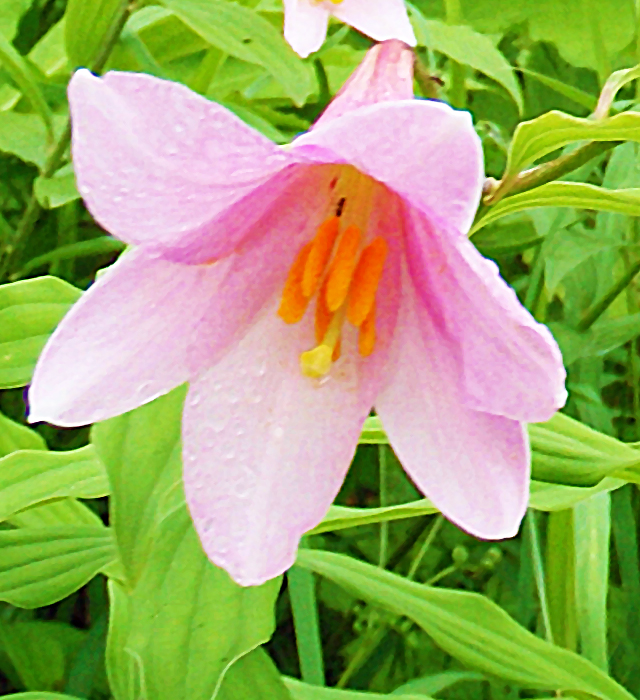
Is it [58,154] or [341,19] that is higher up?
[341,19]

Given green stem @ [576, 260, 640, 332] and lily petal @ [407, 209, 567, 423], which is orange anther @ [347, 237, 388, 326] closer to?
lily petal @ [407, 209, 567, 423]

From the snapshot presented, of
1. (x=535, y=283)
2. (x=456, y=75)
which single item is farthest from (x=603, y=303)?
(x=456, y=75)

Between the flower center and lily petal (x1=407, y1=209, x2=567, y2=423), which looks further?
the flower center

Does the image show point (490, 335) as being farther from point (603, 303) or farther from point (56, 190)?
point (603, 303)

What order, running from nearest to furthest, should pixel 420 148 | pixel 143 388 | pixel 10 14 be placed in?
pixel 420 148, pixel 143 388, pixel 10 14

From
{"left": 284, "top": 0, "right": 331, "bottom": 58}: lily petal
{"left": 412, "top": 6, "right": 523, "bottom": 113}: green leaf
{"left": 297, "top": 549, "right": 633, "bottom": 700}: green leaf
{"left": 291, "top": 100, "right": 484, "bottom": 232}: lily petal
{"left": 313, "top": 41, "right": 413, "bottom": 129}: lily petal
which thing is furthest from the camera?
{"left": 412, "top": 6, "right": 523, "bottom": 113}: green leaf

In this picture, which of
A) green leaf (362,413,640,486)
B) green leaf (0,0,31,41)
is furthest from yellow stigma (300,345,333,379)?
green leaf (0,0,31,41)
